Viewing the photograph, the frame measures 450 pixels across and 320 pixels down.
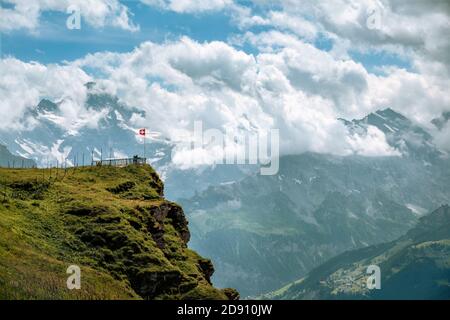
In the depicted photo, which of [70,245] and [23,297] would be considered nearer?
[23,297]

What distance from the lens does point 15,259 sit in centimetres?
16700

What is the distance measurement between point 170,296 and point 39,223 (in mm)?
46309
